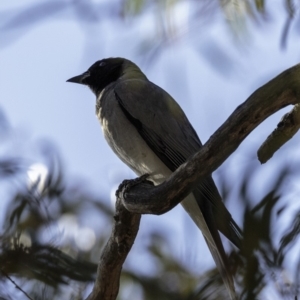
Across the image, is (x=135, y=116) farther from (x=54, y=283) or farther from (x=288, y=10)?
(x=288, y=10)

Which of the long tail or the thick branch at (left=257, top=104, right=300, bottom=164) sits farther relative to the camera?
the long tail

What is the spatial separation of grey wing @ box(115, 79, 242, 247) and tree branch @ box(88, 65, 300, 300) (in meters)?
0.55

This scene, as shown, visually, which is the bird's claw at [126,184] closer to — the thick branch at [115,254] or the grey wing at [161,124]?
the thick branch at [115,254]

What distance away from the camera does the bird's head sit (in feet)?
13.7

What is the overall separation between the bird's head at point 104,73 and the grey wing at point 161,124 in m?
0.57

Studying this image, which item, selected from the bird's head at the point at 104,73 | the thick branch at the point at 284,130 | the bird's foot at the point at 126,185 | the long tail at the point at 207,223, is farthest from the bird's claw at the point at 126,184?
the bird's head at the point at 104,73

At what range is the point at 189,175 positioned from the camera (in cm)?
201

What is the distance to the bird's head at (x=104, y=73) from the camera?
4188mm

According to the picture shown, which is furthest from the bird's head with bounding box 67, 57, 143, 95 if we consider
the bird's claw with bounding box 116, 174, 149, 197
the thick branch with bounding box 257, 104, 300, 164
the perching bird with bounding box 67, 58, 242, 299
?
the thick branch with bounding box 257, 104, 300, 164

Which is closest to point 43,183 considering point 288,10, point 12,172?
point 12,172

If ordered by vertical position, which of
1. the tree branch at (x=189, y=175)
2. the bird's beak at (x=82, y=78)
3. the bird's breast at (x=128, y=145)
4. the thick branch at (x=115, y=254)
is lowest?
the thick branch at (x=115, y=254)

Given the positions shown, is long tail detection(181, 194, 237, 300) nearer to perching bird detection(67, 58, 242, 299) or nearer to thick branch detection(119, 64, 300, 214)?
perching bird detection(67, 58, 242, 299)

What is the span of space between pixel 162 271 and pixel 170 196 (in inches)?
11.9

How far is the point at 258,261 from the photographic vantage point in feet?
4.21
